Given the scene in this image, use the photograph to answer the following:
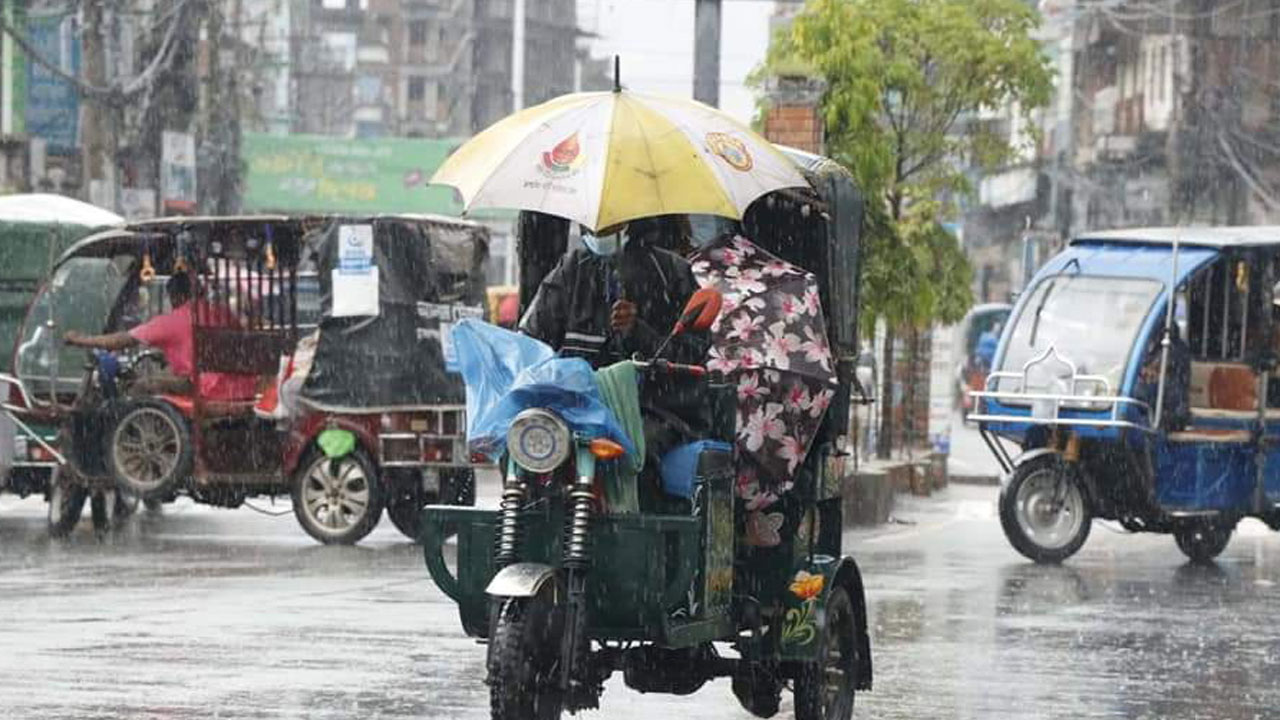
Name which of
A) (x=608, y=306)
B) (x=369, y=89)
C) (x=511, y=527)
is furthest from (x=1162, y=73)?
(x=369, y=89)

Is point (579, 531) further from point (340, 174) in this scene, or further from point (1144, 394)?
point (340, 174)

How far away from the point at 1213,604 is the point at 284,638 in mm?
6217

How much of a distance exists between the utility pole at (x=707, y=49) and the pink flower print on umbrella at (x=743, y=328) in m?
12.7

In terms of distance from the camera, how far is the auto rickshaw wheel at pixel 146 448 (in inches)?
744

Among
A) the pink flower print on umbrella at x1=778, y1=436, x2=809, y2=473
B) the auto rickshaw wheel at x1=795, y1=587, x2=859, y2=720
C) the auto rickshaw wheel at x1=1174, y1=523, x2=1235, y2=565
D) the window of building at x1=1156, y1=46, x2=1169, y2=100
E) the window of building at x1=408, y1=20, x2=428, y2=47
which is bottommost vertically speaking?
the auto rickshaw wheel at x1=1174, y1=523, x2=1235, y2=565

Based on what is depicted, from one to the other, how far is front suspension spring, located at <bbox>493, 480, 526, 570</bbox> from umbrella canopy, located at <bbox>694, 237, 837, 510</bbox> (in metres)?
1.15

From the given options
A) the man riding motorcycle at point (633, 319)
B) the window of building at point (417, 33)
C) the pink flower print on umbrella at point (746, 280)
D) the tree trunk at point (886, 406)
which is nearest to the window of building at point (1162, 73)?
the tree trunk at point (886, 406)

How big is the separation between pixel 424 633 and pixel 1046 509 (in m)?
7.50

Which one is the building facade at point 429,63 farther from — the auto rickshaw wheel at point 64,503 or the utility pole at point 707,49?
the auto rickshaw wheel at point 64,503

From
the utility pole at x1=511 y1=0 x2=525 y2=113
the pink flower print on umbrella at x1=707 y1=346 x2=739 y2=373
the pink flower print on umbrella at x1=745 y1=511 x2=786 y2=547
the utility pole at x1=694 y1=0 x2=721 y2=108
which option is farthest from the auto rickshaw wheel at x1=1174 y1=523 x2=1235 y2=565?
the utility pole at x1=511 y1=0 x2=525 y2=113

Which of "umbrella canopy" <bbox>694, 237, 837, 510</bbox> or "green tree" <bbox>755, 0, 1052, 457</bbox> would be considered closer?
"umbrella canopy" <bbox>694, 237, 837, 510</bbox>

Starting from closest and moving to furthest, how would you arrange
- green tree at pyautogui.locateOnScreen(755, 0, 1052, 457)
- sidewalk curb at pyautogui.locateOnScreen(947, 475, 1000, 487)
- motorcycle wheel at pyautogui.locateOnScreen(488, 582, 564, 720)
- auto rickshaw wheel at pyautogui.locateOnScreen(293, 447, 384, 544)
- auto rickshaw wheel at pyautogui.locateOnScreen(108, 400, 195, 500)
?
motorcycle wheel at pyautogui.locateOnScreen(488, 582, 564, 720)
auto rickshaw wheel at pyautogui.locateOnScreen(108, 400, 195, 500)
auto rickshaw wheel at pyautogui.locateOnScreen(293, 447, 384, 544)
green tree at pyautogui.locateOnScreen(755, 0, 1052, 457)
sidewalk curb at pyautogui.locateOnScreen(947, 475, 1000, 487)

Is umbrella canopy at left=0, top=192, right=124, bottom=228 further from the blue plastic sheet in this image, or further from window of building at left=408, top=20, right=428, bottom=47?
window of building at left=408, top=20, right=428, bottom=47

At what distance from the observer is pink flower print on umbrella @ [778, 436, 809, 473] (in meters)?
9.24
